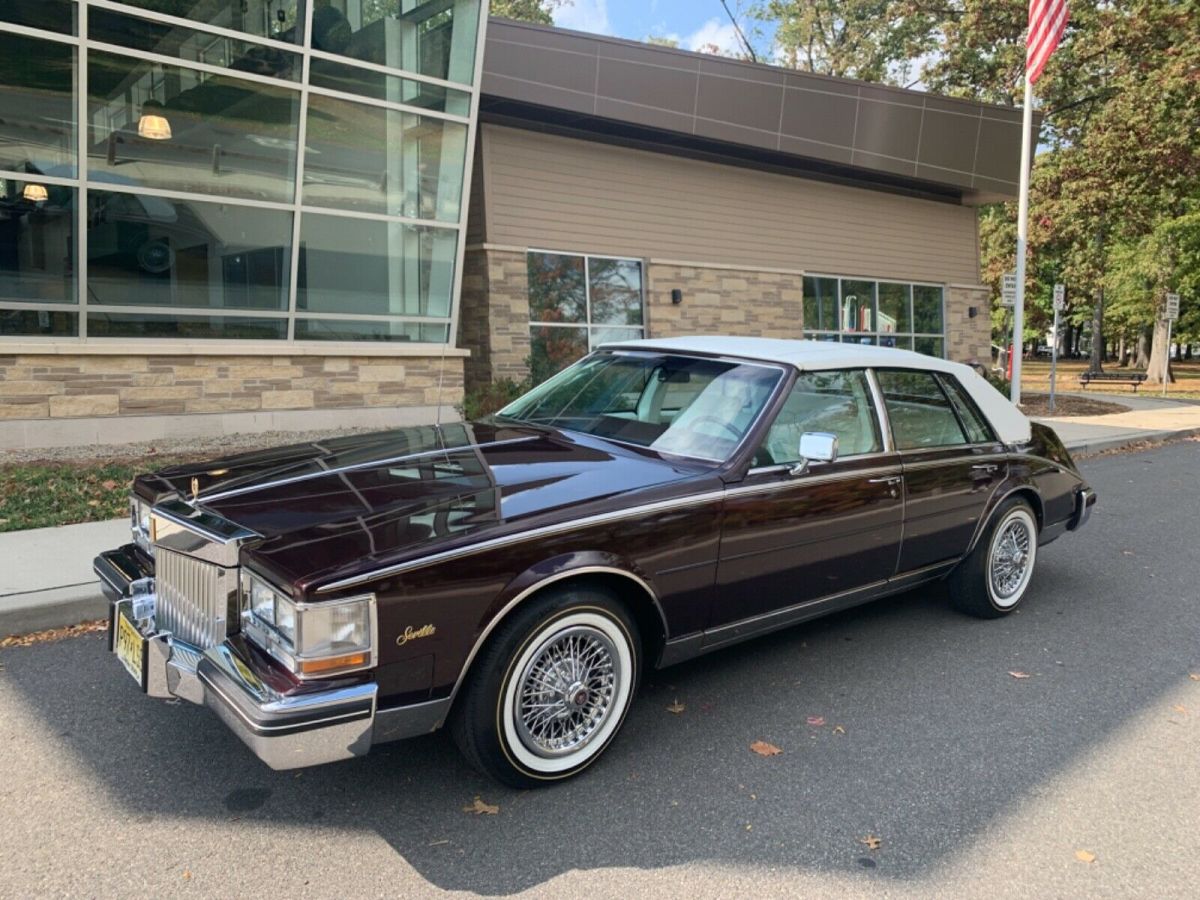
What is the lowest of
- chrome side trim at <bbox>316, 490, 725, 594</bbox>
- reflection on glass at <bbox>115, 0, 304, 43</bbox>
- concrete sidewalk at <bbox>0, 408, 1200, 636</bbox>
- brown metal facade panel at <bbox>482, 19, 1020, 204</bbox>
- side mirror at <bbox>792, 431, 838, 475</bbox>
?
concrete sidewalk at <bbox>0, 408, 1200, 636</bbox>

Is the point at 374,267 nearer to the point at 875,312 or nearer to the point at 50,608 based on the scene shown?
the point at 50,608

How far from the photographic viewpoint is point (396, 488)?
10.6ft

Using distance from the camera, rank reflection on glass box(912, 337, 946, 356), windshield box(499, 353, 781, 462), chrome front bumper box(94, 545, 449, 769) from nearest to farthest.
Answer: chrome front bumper box(94, 545, 449, 769)
windshield box(499, 353, 781, 462)
reflection on glass box(912, 337, 946, 356)

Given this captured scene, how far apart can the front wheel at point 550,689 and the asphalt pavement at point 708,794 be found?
0.14m

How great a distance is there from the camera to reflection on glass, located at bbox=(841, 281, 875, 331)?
17.5 meters

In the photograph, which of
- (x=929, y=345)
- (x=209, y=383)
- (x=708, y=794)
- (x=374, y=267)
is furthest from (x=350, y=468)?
(x=929, y=345)

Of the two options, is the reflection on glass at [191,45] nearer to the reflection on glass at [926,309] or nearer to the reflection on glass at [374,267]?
the reflection on glass at [374,267]

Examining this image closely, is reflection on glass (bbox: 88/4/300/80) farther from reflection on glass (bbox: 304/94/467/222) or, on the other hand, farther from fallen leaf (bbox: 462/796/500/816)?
fallen leaf (bbox: 462/796/500/816)

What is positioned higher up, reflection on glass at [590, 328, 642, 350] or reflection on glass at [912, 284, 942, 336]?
reflection on glass at [912, 284, 942, 336]

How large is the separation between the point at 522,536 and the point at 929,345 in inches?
730

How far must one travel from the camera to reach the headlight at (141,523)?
348cm

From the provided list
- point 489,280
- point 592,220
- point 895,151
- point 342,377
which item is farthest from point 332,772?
point 895,151

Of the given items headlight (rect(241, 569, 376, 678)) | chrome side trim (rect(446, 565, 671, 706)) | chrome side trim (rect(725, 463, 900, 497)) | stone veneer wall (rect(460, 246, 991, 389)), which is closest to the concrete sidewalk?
headlight (rect(241, 569, 376, 678))

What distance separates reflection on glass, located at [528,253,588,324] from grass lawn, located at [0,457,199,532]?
6441 mm
